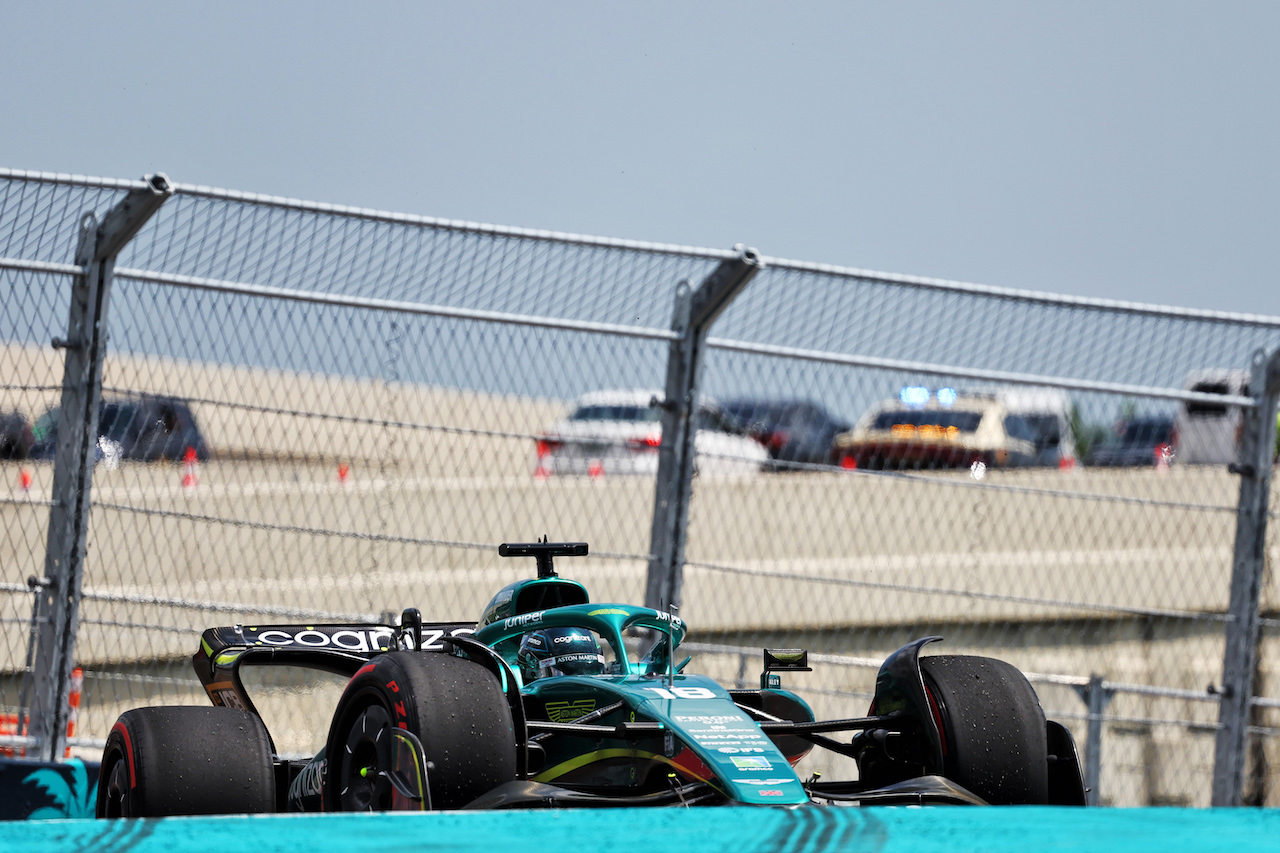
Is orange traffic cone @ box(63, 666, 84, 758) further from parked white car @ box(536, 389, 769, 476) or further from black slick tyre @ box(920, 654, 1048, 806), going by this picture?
black slick tyre @ box(920, 654, 1048, 806)

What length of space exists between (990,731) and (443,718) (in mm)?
1721

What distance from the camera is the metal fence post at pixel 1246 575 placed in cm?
700

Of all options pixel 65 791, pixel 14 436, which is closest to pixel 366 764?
pixel 65 791

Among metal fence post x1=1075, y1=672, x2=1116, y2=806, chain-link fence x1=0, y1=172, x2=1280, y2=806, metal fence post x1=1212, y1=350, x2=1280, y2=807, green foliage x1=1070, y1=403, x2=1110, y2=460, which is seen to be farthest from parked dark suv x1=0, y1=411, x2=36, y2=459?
metal fence post x1=1212, y1=350, x2=1280, y2=807

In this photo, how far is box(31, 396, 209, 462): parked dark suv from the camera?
5777 mm

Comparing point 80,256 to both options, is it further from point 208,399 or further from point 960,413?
point 960,413

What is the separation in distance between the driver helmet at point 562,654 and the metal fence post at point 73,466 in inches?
77.8

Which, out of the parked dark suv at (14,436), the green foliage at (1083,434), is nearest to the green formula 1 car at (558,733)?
the parked dark suv at (14,436)

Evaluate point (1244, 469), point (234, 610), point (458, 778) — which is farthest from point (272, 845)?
point (1244, 469)

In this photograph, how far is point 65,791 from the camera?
206 inches

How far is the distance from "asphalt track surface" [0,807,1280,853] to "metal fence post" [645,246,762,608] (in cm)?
310

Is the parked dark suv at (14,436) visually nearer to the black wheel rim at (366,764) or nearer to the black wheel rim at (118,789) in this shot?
the black wheel rim at (118,789)

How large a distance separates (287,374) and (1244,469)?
4699 millimetres

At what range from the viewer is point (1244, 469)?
7.14 meters
